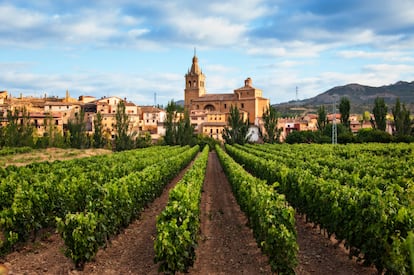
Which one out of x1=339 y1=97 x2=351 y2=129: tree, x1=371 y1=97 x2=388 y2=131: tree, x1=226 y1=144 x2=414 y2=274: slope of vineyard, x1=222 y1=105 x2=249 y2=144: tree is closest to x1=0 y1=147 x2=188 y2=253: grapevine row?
x1=226 y1=144 x2=414 y2=274: slope of vineyard

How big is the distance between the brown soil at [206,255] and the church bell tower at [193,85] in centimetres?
11307

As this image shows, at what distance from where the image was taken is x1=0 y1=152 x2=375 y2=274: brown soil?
8.80 metres

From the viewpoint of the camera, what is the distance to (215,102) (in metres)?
119

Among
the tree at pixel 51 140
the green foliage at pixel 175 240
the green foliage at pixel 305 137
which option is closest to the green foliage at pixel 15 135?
the tree at pixel 51 140

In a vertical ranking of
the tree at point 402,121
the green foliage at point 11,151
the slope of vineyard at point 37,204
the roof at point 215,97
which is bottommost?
the green foliage at point 11,151

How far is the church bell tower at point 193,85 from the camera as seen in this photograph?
126 meters

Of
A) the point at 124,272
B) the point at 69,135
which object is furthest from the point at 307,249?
the point at 69,135

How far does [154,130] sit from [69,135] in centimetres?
3669

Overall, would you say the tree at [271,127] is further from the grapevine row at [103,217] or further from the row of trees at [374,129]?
the grapevine row at [103,217]

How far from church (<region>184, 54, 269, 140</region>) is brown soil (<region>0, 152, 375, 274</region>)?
84.7m

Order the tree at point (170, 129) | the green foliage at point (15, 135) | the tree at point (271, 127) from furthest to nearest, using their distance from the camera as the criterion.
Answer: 1. the tree at point (271, 127)
2. the tree at point (170, 129)
3. the green foliage at point (15, 135)

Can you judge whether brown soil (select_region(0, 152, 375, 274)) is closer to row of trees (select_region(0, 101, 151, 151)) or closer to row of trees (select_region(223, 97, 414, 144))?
row of trees (select_region(0, 101, 151, 151))

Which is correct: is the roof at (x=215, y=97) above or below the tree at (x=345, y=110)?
above

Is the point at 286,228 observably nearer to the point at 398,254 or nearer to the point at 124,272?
the point at 398,254
